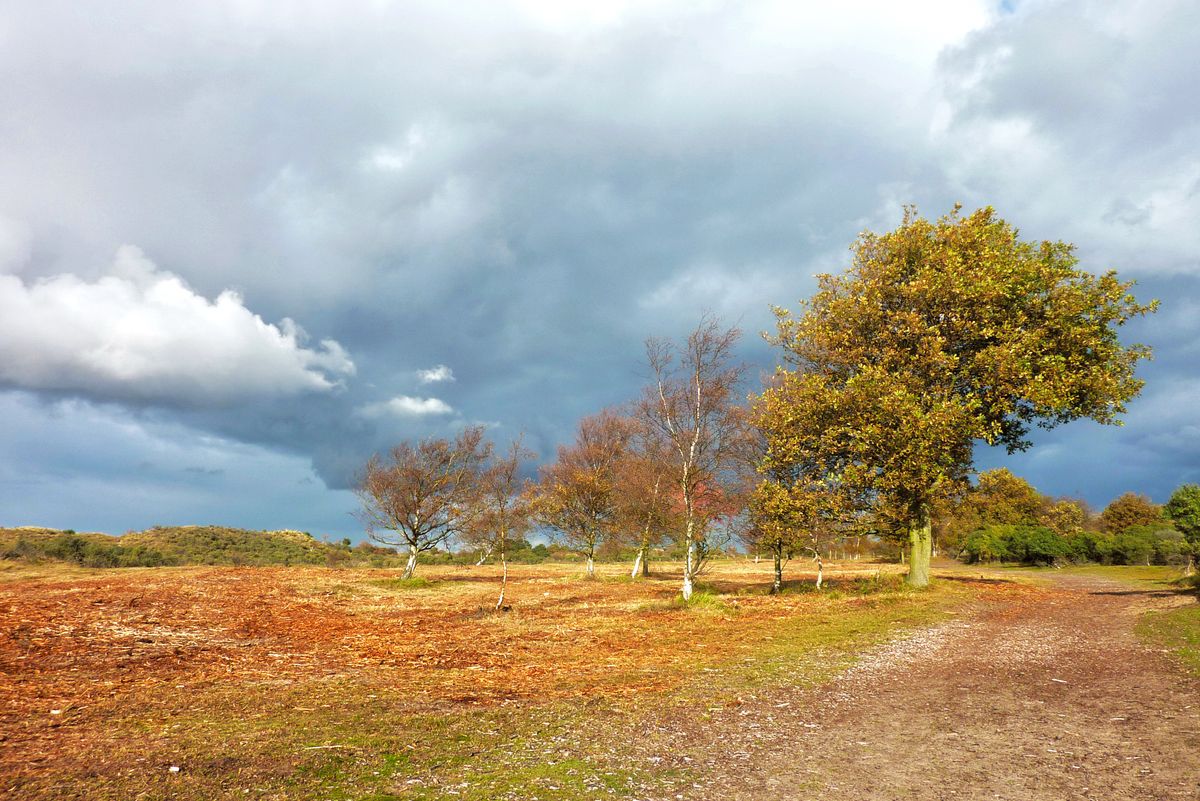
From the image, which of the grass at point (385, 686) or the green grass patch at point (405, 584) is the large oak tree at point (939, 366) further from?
the green grass patch at point (405, 584)

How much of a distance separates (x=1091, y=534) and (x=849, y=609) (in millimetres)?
55253

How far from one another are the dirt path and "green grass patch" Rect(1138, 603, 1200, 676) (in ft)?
1.57

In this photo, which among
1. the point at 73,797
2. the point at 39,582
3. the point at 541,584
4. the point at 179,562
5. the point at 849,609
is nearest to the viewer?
the point at 73,797

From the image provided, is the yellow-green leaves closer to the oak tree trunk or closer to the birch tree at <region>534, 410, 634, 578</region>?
the oak tree trunk

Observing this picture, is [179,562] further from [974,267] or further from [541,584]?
[974,267]

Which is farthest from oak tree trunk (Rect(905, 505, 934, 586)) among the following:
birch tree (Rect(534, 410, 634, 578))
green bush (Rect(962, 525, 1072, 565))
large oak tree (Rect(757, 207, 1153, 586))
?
green bush (Rect(962, 525, 1072, 565))

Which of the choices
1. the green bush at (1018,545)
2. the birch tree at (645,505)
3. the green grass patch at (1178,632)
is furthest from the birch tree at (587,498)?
the green bush at (1018,545)

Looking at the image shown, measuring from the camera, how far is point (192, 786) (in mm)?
6211

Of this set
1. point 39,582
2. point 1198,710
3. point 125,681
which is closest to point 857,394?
point 1198,710

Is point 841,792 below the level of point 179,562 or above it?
above

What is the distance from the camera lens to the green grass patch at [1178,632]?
12.6 meters

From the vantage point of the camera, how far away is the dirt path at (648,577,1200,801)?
6309 millimetres

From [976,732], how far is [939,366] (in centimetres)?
2221

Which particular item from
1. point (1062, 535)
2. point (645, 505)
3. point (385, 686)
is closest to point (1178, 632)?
point (385, 686)
